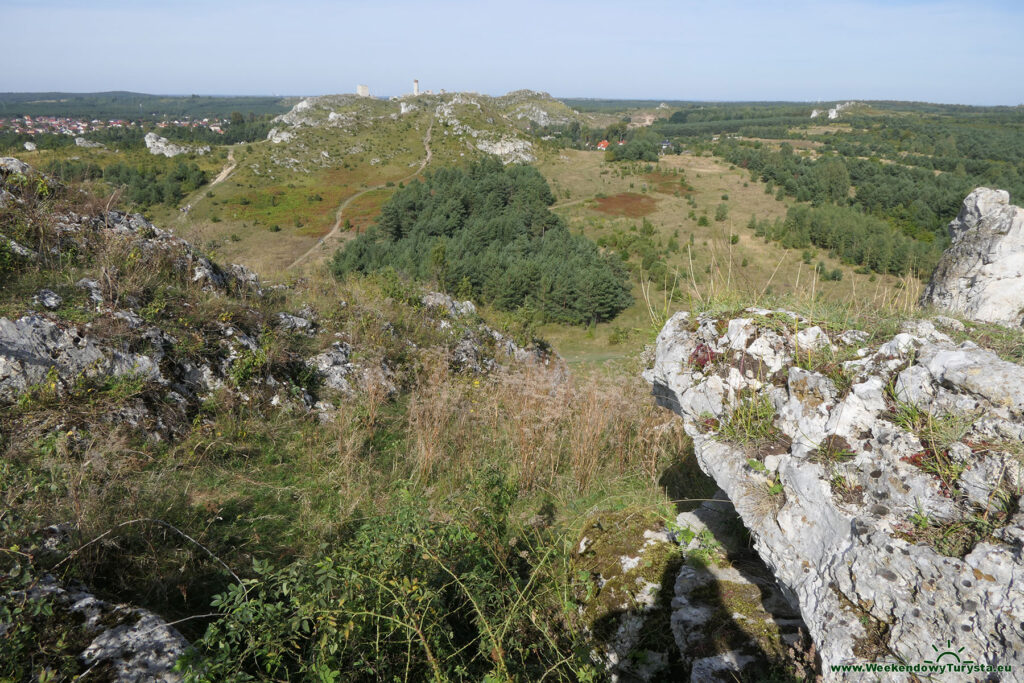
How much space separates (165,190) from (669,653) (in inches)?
2287

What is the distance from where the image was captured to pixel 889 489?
2.24 metres

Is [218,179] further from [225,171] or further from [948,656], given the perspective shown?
[948,656]

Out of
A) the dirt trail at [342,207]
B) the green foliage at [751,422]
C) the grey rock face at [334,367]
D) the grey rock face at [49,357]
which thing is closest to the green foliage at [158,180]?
the dirt trail at [342,207]

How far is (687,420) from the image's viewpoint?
3281 millimetres

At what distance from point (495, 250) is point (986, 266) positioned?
1026 inches

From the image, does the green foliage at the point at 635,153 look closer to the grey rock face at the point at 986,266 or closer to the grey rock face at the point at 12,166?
the grey rock face at the point at 986,266

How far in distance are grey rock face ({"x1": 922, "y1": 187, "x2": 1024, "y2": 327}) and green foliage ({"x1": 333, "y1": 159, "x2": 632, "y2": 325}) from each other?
18039 millimetres

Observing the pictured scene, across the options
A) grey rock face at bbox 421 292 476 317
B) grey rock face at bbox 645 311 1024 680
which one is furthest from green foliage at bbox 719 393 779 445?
grey rock face at bbox 421 292 476 317

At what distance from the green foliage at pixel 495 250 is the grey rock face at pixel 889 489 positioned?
2109cm

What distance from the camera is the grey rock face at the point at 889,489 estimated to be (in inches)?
73.2

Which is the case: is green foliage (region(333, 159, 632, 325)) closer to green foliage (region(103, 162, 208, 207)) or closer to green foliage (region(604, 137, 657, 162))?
green foliage (region(103, 162, 208, 207))

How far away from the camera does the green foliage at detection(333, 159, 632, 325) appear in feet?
93.0

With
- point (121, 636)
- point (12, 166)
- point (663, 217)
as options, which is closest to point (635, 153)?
point (663, 217)

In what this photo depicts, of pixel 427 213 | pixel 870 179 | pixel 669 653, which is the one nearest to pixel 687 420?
pixel 669 653
